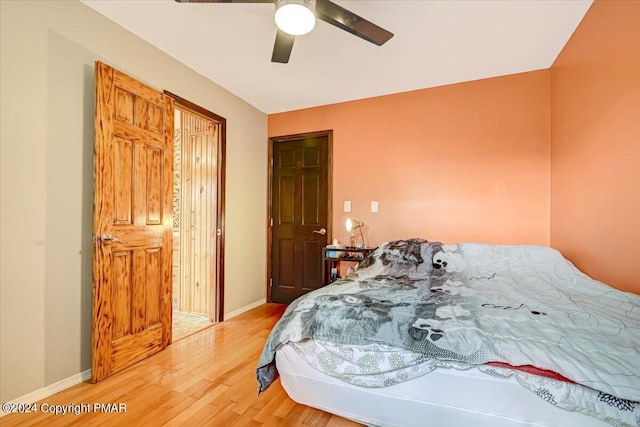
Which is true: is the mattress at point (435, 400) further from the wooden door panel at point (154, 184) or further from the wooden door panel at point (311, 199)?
the wooden door panel at point (311, 199)

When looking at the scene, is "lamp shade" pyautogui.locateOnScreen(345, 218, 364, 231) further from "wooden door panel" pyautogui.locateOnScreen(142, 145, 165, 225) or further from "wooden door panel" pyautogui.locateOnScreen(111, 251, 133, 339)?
"wooden door panel" pyautogui.locateOnScreen(111, 251, 133, 339)

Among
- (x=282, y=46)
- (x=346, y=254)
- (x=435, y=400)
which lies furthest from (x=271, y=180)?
(x=435, y=400)

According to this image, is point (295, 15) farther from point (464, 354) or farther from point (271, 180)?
point (271, 180)

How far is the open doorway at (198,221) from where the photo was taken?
3113 mm

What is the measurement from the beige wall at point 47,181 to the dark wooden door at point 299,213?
193 cm

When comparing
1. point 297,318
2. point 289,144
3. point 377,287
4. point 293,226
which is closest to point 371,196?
point 293,226

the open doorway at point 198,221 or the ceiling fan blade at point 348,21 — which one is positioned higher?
the ceiling fan blade at point 348,21

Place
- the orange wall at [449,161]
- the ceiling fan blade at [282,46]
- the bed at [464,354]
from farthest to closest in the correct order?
1. the orange wall at [449,161]
2. the ceiling fan blade at [282,46]
3. the bed at [464,354]

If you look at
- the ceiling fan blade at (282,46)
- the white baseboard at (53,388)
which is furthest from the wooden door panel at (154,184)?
the ceiling fan blade at (282,46)

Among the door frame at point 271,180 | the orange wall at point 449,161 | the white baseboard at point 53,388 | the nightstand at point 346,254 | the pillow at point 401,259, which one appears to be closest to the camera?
the white baseboard at point 53,388

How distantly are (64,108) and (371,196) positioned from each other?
2791 mm

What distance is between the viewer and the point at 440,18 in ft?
6.71

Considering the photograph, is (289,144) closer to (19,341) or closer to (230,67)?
(230,67)

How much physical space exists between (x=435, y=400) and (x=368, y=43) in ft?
8.10
